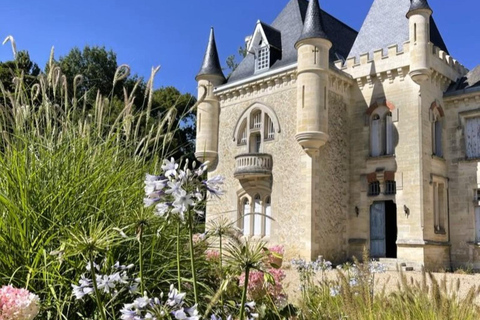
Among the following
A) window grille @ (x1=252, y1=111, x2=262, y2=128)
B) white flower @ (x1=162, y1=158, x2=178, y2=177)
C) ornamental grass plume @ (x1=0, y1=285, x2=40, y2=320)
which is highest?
window grille @ (x1=252, y1=111, x2=262, y2=128)

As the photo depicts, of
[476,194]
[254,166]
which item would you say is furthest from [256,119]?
[476,194]

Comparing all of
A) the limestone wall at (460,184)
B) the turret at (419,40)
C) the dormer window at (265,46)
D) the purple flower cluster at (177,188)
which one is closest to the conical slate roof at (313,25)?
the dormer window at (265,46)

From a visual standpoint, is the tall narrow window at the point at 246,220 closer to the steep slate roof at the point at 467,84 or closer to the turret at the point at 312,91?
the turret at the point at 312,91

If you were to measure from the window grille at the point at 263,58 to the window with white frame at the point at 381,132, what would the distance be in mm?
4445

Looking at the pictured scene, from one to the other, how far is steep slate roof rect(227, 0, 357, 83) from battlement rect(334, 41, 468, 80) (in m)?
1.13

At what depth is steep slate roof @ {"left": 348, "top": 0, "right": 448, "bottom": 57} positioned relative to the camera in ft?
58.5

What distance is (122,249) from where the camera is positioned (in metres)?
3.24

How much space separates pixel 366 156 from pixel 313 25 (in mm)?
4876

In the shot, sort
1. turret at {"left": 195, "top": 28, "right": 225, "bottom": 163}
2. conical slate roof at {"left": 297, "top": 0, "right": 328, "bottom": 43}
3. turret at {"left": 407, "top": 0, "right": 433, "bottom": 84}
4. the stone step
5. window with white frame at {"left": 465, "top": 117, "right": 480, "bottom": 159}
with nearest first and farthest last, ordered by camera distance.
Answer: the stone step → turret at {"left": 407, "top": 0, "right": 433, "bottom": 84} → window with white frame at {"left": 465, "top": 117, "right": 480, "bottom": 159} → conical slate roof at {"left": 297, "top": 0, "right": 328, "bottom": 43} → turret at {"left": 195, "top": 28, "right": 225, "bottom": 163}

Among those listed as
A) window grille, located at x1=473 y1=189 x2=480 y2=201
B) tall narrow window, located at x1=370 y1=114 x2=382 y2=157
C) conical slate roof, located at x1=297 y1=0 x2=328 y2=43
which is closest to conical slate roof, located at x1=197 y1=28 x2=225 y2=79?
conical slate roof, located at x1=297 y1=0 x2=328 y2=43

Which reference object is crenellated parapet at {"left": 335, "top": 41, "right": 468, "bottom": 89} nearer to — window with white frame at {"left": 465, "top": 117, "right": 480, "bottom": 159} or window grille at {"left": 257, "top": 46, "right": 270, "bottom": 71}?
window with white frame at {"left": 465, "top": 117, "right": 480, "bottom": 159}

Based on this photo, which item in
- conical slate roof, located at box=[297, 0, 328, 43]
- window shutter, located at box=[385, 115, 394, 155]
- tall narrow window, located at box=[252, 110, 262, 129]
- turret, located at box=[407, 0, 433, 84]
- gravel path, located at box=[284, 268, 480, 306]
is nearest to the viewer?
gravel path, located at box=[284, 268, 480, 306]

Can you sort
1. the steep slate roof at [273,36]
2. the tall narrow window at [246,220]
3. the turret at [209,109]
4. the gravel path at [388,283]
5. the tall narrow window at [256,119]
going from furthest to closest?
the turret at [209,109] → the steep slate roof at [273,36] → the tall narrow window at [256,119] → the tall narrow window at [246,220] → the gravel path at [388,283]

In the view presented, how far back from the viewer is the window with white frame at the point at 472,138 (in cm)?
1645
